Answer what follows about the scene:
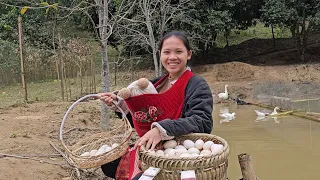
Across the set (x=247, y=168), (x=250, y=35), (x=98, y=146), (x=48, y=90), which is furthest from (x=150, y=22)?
(x=250, y=35)

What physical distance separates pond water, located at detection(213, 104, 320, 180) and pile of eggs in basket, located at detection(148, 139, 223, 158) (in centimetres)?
377

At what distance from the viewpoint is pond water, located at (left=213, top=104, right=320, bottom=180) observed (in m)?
5.79

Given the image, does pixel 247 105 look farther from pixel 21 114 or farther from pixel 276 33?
pixel 276 33

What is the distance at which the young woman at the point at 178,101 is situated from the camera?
185cm

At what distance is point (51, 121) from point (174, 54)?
205 inches

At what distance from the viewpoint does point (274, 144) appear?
737 centimetres

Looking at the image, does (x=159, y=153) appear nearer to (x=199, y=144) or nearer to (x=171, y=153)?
(x=171, y=153)

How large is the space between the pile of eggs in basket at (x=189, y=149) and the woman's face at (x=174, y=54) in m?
0.41

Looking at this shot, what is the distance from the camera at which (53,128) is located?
244 inches

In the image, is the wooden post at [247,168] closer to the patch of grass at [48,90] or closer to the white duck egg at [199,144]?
the white duck egg at [199,144]

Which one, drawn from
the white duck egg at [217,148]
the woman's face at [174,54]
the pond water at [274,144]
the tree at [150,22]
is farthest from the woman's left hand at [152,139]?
the tree at [150,22]

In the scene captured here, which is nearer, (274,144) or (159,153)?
(159,153)

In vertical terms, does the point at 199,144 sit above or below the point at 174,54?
below

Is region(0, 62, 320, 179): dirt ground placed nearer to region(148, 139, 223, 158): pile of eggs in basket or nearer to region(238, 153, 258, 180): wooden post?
region(148, 139, 223, 158): pile of eggs in basket
